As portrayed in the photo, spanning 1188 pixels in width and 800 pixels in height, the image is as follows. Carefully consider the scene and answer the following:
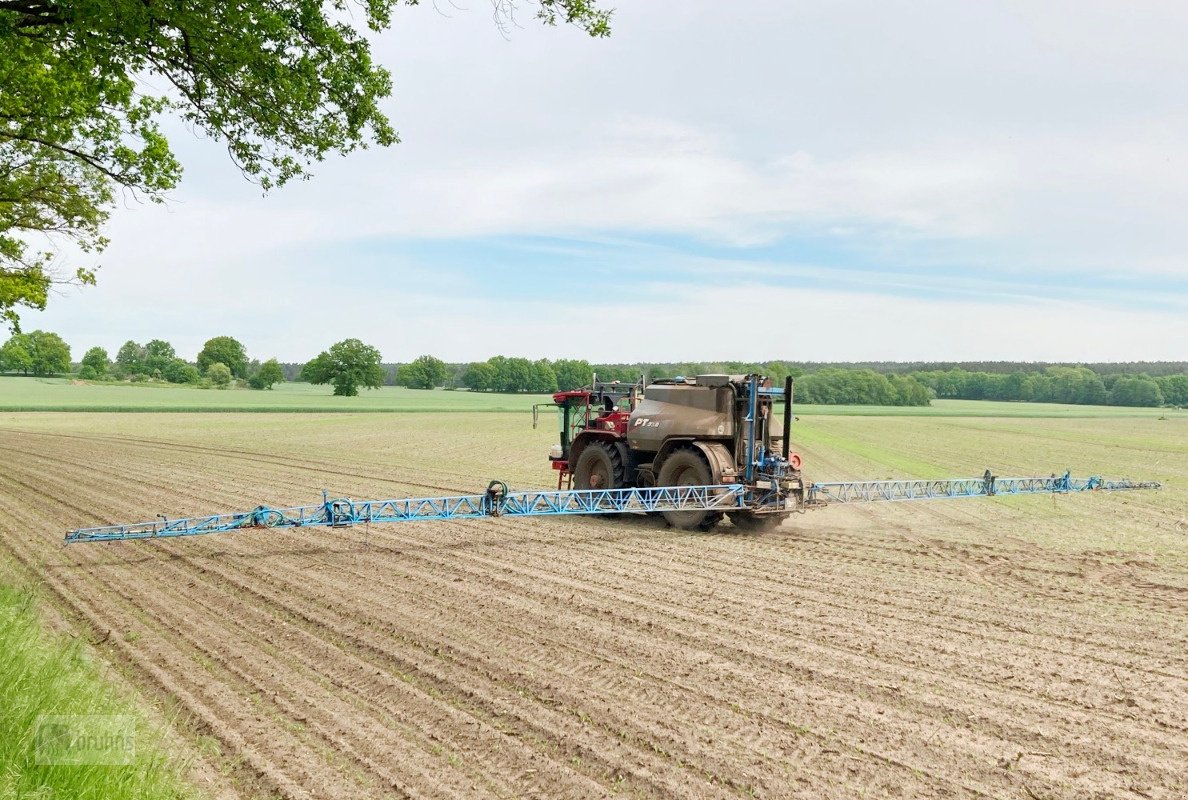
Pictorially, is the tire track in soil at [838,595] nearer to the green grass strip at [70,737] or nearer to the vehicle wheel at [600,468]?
the vehicle wheel at [600,468]

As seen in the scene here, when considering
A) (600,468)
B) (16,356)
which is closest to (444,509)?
(600,468)

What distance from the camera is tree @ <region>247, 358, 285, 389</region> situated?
351 ft

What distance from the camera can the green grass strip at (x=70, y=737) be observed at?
4621mm

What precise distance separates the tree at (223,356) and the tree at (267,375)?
14.0 meters

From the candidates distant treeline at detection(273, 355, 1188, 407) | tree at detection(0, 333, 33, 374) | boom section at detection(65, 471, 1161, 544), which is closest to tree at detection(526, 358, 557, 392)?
distant treeline at detection(273, 355, 1188, 407)

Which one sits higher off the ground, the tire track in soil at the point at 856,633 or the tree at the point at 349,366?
the tree at the point at 349,366

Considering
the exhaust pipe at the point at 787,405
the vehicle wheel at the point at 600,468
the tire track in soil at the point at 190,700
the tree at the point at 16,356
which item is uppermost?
the tree at the point at 16,356

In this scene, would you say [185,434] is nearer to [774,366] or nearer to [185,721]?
[774,366]

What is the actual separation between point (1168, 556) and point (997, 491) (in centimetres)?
490

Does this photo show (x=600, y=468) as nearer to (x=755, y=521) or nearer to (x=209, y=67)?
(x=755, y=521)

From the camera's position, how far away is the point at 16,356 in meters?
102

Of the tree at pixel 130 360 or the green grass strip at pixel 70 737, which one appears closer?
the green grass strip at pixel 70 737

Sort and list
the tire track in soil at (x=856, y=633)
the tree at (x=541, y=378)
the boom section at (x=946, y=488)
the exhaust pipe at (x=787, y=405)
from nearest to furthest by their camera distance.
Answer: the tire track in soil at (x=856, y=633)
the exhaust pipe at (x=787, y=405)
the boom section at (x=946, y=488)
the tree at (x=541, y=378)

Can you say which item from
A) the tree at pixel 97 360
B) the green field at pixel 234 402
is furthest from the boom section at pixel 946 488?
the tree at pixel 97 360
